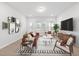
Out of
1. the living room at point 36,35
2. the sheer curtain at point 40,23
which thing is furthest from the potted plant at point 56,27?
the sheer curtain at point 40,23

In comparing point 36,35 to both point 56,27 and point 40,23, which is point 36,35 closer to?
point 56,27

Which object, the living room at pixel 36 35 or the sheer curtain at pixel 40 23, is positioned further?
the sheer curtain at pixel 40 23

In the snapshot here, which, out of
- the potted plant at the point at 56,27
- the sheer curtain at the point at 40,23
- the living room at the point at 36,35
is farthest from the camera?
the sheer curtain at the point at 40,23

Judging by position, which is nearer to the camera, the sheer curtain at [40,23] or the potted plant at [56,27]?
the potted plant at [56,27]

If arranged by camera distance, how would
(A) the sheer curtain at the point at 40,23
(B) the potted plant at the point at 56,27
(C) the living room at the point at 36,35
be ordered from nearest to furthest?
(C) the living room at the point at 36,35 → (B) the potted plant at the point at 56,27 → (A) the sheer curtain at the point at 40,23

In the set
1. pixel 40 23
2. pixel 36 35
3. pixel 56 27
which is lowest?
pixel 36 35

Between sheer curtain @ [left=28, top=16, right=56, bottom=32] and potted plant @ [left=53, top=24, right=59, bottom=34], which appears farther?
sheer curtain @ [left=28, top=16, right=56, bottom=32]

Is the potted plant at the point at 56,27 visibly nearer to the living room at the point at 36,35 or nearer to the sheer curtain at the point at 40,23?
the living room at the point at 36,35

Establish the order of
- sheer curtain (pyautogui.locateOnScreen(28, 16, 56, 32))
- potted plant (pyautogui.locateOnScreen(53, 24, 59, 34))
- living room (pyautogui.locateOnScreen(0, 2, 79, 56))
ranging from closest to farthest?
living room (pyautogui.locateOnScreen(0, 2, 79, 56))
potted plant (pyautogui.locateOnScreen(53, 24, 59, 34))
sheer curtain (pyautogui.locateOnScreen(28, 16, 56, 32))

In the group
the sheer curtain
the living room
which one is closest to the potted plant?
the living room

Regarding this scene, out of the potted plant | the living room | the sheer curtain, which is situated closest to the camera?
the living room

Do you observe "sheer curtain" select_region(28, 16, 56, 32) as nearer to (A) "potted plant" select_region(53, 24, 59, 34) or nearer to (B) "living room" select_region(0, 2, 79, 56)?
(B) "living room" select_region(0, 2, 79, 56)

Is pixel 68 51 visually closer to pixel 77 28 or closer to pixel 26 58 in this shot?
pixel 26 58

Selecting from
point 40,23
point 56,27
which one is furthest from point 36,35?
point 40,23
